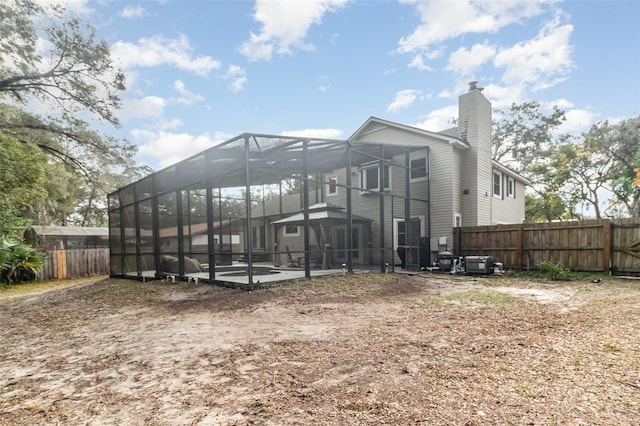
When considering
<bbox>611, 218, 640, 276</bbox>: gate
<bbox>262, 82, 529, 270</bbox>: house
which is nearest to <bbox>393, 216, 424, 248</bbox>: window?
<bbox>262, 82, 529, 270</bbox>: house

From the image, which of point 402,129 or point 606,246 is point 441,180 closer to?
point 402,129

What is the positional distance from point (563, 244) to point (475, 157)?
4.18 meters

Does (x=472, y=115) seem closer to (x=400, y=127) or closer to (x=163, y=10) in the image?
(x=400, y=127)

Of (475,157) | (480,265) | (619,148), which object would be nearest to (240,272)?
(480,265)

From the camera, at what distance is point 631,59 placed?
11.0 m

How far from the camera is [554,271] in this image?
28.5 ft

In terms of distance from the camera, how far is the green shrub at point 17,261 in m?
7.89

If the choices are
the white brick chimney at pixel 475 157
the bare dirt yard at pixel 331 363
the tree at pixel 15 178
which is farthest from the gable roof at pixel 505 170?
the tree at pixel 15 178

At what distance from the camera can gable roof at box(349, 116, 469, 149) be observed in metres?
11.4

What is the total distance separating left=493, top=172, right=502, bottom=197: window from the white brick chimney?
1.10m

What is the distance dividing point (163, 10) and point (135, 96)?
6151mm

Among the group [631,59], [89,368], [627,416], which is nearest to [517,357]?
[627,416]

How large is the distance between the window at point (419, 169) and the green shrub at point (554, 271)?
5.03m

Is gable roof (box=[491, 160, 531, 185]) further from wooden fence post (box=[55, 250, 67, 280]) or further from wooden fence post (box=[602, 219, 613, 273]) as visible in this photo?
wooden fence post (box=[55, 250, 67, 280])
